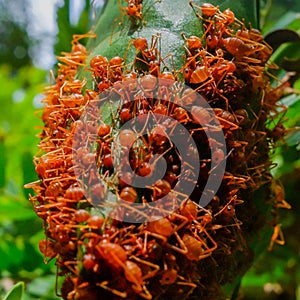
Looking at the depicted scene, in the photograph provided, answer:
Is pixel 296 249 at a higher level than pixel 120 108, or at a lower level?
lower

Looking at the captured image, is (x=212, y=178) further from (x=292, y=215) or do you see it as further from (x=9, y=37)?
(x=9, y=37)

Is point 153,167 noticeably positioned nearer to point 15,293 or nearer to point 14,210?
point 15,293

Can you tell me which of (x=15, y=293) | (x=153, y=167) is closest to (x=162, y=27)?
(x=153, y=167)

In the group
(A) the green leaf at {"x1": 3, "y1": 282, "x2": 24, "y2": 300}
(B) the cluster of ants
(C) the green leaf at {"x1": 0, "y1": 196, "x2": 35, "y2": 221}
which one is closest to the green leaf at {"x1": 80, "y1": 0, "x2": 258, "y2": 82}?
(B) the cluster of ants

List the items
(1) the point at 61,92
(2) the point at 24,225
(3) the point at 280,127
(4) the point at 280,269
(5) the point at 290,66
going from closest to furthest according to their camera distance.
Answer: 1. (1) the point at 61,92
2. (3) the point at 280,127
3. (5) the point at 290,66
4. (2) the point at 24,225
5. (4) the point at 280,269

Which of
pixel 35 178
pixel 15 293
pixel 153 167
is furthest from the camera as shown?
pixel 35 178

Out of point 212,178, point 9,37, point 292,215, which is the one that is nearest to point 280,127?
point 212,178

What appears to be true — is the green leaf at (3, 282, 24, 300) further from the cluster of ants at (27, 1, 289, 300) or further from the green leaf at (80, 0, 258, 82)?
the green leaf at (80, 0, 258, 82)

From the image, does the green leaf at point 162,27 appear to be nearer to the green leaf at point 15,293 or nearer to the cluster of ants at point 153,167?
the cluster of ants at point 153,167
